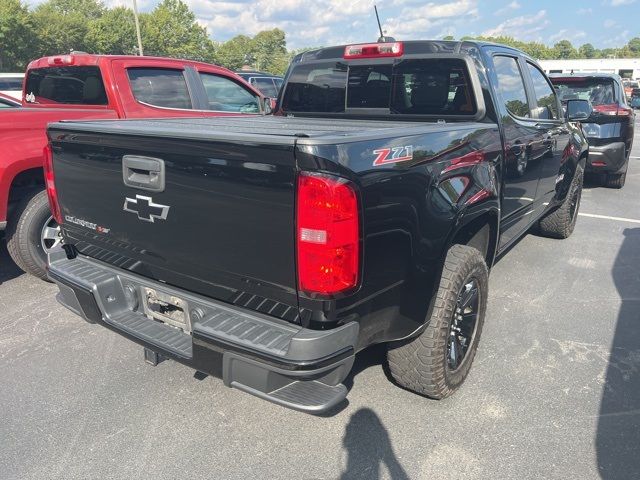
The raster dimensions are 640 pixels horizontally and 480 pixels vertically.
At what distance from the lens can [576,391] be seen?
114 inches

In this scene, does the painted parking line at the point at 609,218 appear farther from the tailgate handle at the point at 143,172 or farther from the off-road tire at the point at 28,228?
the off-road tire at the point at 28,228

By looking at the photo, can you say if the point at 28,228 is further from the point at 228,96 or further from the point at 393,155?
the point at 393,155

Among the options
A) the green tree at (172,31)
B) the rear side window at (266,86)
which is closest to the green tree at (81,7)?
the green tree at (172,31)

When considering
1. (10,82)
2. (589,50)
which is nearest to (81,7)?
(10,82)

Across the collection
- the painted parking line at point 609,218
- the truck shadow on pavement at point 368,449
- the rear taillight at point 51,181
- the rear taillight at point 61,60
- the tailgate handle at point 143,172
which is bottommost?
the painted parking line at point 609,218

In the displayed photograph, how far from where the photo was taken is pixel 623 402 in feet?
9.16

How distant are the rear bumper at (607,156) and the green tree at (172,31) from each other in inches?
2401

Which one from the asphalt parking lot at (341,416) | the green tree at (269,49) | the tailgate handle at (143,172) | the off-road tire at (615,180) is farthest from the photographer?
the green tree at (269,49)

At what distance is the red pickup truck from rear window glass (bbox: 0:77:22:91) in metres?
10.6

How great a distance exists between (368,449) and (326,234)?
1.24 m

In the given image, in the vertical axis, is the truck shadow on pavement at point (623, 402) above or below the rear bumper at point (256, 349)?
below

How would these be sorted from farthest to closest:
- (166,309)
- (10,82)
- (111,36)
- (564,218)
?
1. (111,36)
2. (10,82)
3. (564,218)
4. (166,309)

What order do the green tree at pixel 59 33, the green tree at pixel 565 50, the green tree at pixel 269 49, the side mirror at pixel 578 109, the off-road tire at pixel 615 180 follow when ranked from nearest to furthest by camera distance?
the side mirror at pixel 578 109, the off-road tire at pixel 615 180, the green tree at pixel 59 33, the green tree at pixel 269 49, the green tree at pixel 565 50

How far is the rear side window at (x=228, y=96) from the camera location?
582cm
